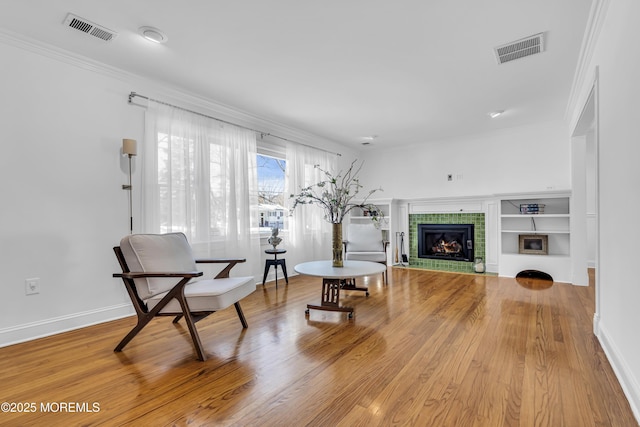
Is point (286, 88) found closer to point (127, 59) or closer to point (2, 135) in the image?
point (127, 59)

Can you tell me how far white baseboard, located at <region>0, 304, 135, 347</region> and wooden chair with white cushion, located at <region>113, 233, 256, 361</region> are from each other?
32.3 inches

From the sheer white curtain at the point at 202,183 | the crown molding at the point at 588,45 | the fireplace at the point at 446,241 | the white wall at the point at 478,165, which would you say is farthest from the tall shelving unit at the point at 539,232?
the sheer white curtain at the point at 202,183

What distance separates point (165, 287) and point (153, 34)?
199 cm

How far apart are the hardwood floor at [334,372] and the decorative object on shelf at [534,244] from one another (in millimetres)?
1845

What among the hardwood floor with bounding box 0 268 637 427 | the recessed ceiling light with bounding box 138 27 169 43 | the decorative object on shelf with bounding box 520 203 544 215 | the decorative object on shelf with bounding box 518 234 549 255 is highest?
the recessed ceiling light with bounding box 138 27 169 43

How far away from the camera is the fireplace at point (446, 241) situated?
562 centimetres

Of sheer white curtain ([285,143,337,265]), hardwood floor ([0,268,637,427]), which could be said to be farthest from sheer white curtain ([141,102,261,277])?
hardwood floor ([0,268,637,427])

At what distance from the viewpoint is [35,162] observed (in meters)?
2.61

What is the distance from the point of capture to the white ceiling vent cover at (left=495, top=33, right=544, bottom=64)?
103 inches

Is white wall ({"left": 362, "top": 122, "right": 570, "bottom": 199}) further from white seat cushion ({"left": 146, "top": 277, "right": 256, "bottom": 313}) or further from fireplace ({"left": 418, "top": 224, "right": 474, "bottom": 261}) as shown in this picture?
white seat cushion ({"left": 146, "top": 277, "right": 256, "bottom": 313})

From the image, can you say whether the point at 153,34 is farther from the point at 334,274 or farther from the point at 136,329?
the point at 334,274

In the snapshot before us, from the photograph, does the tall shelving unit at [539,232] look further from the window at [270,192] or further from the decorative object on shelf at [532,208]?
the window at [270,192]

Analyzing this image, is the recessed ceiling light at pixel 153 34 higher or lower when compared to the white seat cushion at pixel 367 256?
higher

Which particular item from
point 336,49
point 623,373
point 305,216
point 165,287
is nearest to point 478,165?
point 305,216
